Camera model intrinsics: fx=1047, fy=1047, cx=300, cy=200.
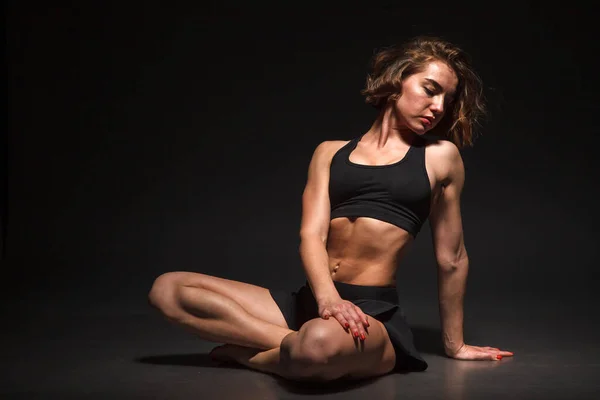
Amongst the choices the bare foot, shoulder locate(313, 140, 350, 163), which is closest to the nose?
shoulder locate(313, 140, 350, 163)

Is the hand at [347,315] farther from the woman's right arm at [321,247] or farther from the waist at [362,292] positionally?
the waist at [362,292]

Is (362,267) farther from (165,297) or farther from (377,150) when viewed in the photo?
(165,297)

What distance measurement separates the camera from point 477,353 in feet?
13.6

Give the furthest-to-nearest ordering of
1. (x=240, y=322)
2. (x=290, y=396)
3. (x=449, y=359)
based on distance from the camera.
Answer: (x=449, y=359) → (x=240, y=322) → (x=290, y=396)

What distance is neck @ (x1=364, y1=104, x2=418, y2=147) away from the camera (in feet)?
13.9

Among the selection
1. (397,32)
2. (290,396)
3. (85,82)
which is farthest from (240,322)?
(85,82)

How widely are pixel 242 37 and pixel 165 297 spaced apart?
3.28m

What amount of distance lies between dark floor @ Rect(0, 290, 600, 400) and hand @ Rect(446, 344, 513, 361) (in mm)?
46

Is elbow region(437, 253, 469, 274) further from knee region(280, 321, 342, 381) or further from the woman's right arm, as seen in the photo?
knee region(280, 321, 342, 381)

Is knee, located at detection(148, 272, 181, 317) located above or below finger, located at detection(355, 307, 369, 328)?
above

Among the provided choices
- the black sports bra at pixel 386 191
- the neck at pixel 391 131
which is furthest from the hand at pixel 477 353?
the neck at pixel 391 131

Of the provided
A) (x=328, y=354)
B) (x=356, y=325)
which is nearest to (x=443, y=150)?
(x=356, y=325)

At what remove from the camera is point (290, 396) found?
3553 mm

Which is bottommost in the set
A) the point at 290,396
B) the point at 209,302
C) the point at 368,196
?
the point at 290,396
